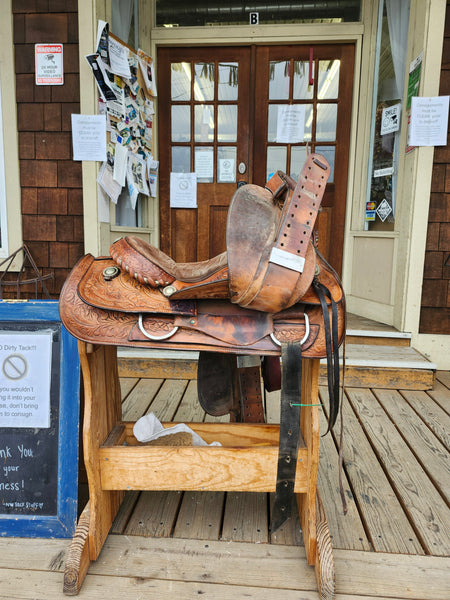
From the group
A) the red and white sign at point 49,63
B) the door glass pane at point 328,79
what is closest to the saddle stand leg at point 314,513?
the red and white sign at point 49,63

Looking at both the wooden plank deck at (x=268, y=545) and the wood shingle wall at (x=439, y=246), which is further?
the wood shingle wall at (x=439, y=246)

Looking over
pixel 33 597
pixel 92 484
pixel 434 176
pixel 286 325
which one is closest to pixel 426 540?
pixel 286 325

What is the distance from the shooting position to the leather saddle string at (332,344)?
3.46ft

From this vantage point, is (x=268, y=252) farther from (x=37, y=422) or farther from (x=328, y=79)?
(x=328, y=79)

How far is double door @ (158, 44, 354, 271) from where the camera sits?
127 inches

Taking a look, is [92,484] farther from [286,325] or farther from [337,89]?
[337,89]

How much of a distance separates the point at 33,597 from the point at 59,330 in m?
0.73

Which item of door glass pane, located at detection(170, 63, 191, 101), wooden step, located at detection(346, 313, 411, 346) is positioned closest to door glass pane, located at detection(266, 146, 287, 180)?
door glass pane, located at detection(170, 63, 191, 101)

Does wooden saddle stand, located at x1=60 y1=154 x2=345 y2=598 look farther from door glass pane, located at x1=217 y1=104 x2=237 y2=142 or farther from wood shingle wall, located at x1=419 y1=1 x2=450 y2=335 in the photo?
door glass pane, located at x1=217 y1=104 x2=237 y2=142

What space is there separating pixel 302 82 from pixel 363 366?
228 cm

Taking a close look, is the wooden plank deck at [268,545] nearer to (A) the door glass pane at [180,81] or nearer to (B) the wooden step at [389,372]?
(B) the wooden step at [389,372]

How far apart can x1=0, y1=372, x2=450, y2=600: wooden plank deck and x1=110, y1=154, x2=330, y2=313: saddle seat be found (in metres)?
0.77

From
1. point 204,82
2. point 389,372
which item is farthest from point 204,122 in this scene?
point 389,372

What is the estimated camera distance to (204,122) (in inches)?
131
